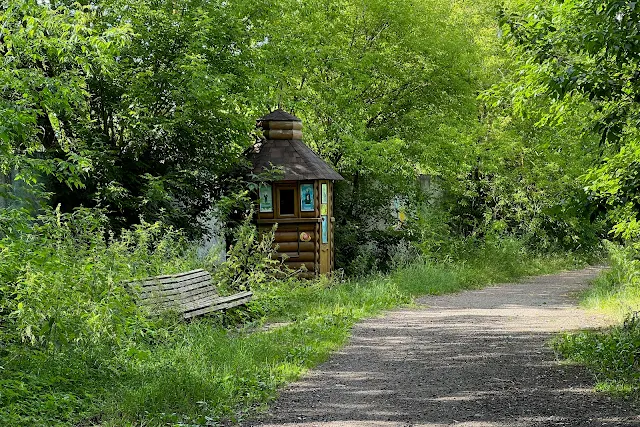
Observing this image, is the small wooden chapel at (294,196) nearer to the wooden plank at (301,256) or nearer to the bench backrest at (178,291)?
the wooden plank at (301,256)

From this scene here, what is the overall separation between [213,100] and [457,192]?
10357 mm

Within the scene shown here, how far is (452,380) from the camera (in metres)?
8.20

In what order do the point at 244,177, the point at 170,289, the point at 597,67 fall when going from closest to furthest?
the point at 597,67 → the point at 170,289 → the point at 244,177

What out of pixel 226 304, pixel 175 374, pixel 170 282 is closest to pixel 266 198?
pixel 226 304

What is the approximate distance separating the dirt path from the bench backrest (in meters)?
2.06

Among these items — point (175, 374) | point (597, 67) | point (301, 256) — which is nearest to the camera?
point (175, 374)

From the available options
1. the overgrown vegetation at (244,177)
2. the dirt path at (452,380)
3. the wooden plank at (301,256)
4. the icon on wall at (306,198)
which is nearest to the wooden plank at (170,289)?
the overgrown vegetation at (244,177)

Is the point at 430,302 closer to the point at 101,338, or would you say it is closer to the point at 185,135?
the point at 185,135

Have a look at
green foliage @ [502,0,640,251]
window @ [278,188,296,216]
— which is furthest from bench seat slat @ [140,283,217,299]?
window @ [278,188,296,216]

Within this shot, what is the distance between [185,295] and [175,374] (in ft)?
11.9

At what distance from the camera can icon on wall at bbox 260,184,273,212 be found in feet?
56.3

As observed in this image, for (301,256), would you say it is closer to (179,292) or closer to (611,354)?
(179,292)

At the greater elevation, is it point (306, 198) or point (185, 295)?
point (306, 198)

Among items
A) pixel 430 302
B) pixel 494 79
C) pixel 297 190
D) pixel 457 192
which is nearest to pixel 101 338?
pixel 430 302
